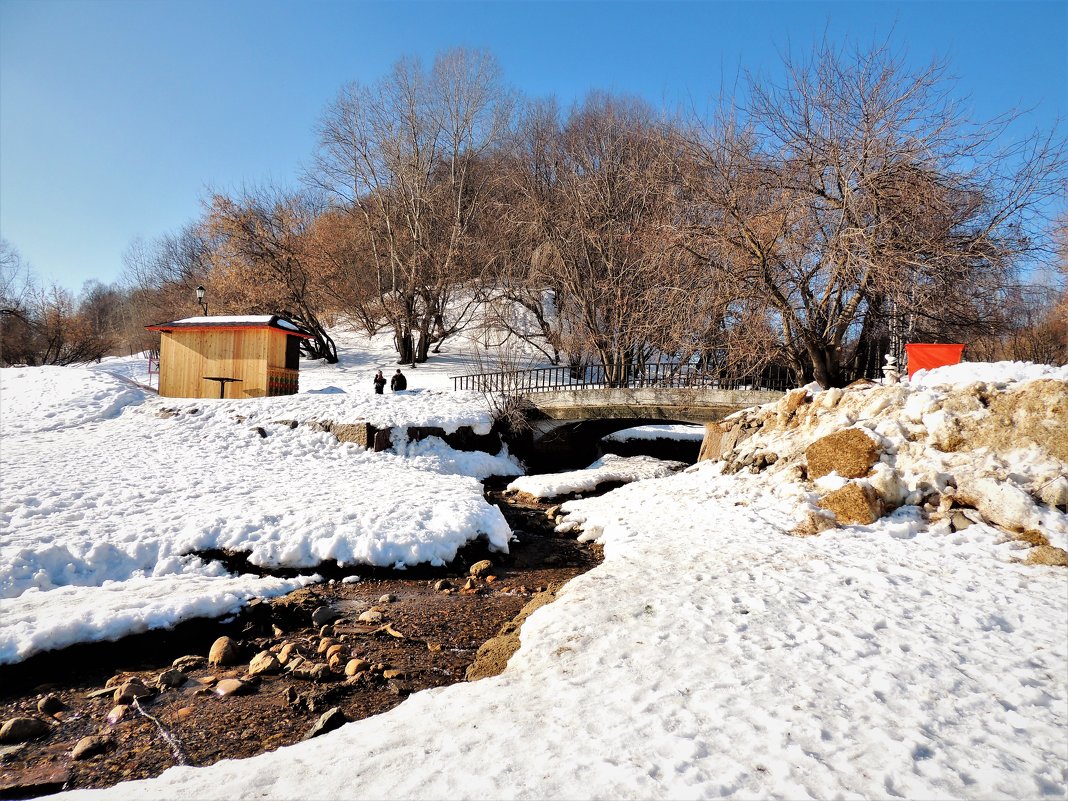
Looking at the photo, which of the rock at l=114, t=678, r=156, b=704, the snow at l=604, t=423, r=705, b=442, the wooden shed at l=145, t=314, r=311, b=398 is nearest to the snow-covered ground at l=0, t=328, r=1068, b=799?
the rock at l=114, t=678, r=156, b=704

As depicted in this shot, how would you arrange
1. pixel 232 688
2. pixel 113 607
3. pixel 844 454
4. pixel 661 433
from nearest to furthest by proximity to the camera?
1. pixel 232 688
2. pixel 113 607
3. pixel 844 454
4. pixel 661 433

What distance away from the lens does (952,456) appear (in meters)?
6.84

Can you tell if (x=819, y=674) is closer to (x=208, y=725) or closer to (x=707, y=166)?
(x=208, y=725)

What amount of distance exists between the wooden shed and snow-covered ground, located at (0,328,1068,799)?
484 inches

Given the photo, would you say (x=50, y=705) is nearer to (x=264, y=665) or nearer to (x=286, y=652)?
(x=264, y=665)

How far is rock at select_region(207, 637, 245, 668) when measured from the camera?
5.06 meters

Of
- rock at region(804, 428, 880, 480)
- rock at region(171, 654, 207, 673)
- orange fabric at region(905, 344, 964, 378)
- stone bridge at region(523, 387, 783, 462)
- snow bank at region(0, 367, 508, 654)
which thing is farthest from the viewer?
stone bridge at region(523, 387, 783, 462)

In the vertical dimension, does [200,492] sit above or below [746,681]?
below

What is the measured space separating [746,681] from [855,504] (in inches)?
162

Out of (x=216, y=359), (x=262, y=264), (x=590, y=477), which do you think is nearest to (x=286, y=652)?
(x=590, y=477)

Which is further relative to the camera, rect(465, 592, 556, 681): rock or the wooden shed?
the wooden shed

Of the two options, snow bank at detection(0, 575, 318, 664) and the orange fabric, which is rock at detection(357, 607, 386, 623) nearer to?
snow bank at detection(0, 575, 318, 664)

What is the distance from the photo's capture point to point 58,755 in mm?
3793

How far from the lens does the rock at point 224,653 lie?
16.6 feet
